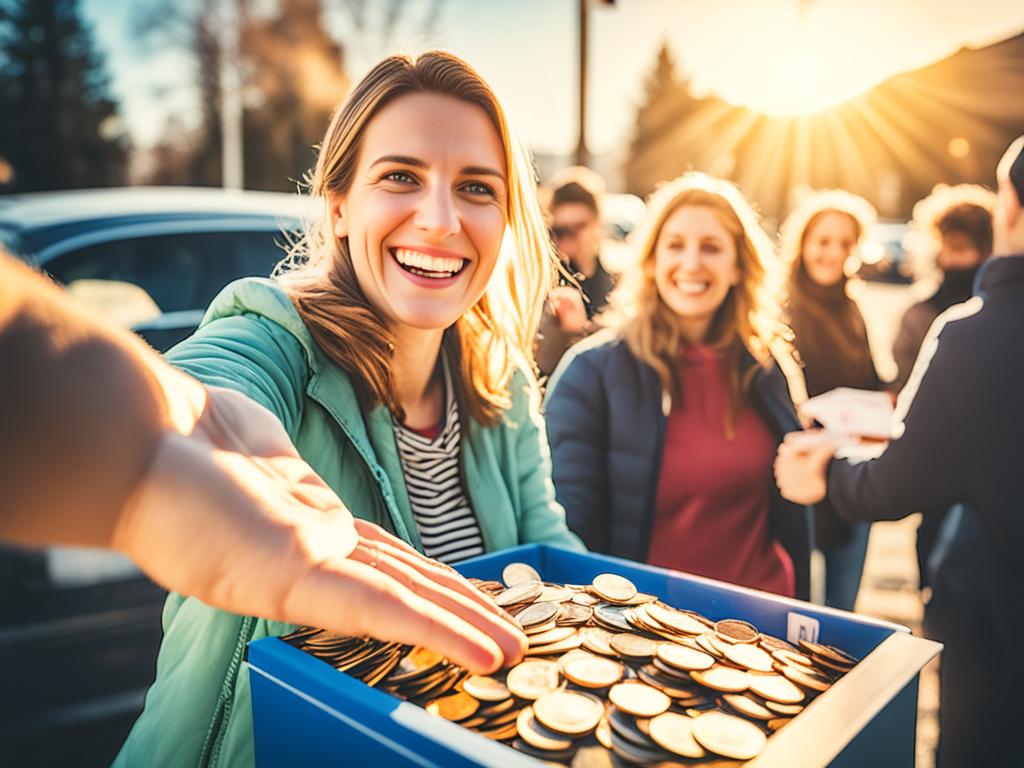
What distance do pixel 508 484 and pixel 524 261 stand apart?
63cm

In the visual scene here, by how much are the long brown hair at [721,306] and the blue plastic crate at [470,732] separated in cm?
187

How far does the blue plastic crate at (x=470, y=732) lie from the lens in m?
0.84

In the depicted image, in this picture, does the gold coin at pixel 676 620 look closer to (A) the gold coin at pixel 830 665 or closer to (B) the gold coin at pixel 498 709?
(A) the gold coin at pixel 830 665

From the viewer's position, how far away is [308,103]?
31375 mm

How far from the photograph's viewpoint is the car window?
3.66 meters

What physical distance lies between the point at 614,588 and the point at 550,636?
25cm

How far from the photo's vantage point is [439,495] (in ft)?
5.96

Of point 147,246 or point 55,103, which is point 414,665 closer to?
point 147,246

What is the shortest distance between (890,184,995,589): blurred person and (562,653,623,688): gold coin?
4145 mm

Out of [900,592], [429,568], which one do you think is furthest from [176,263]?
[900,592]

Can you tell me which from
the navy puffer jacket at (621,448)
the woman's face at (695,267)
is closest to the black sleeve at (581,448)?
the navy puffer jacket at (621,448)

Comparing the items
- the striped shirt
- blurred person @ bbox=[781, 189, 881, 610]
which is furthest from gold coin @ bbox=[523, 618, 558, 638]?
blurred person @ bbox=[781, 189, 881, 610]

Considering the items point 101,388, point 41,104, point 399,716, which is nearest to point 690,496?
point 399,716

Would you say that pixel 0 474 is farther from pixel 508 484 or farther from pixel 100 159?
pixel 100 159
